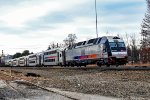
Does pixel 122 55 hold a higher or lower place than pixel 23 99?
higher

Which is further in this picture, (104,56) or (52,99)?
(104,56)

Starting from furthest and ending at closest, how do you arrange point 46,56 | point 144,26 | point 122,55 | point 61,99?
point 144,26, point 46,56, point 122,55, point 61,99

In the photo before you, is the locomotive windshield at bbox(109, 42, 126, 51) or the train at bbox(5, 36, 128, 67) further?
the locomotive windshield at bbox(109, 42, 126, 51)

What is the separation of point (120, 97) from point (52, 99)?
2786mm

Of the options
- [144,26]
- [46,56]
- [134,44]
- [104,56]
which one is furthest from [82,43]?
[134,44]

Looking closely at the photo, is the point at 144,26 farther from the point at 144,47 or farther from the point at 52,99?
the point at 52,99

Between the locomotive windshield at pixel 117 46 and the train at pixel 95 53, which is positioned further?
the locomotive windshield at pixel 117 46

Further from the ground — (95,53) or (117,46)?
(117,46)

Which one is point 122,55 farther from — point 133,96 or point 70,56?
point 133,96

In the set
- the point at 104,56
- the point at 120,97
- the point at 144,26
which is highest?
the point at 144,26

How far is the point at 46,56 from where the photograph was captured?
69250 mm

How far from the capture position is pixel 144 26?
244ft

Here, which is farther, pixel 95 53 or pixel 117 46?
pixel 95 53

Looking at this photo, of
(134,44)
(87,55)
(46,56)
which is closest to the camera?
(87,55)
